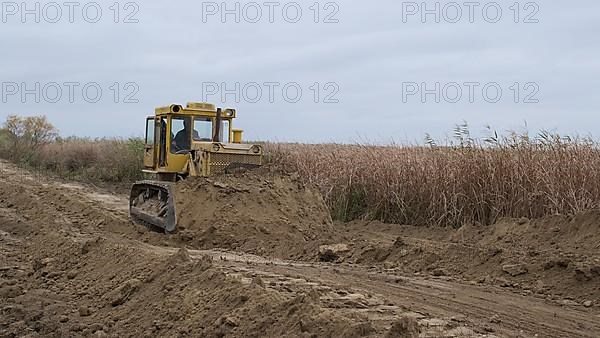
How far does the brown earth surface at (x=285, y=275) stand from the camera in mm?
5500

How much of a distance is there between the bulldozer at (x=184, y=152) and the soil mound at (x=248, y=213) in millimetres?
421

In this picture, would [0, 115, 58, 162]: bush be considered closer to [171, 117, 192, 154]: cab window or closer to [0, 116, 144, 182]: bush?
[0, 116, 144, 182]: bush

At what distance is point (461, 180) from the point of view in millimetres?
12242

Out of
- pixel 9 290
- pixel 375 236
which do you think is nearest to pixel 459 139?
pixel 375 236

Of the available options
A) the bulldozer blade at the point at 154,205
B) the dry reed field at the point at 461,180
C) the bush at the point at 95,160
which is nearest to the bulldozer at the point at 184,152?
the bulldozer blade at the point at 154,205

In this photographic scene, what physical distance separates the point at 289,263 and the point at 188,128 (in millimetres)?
4667

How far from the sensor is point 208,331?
221 inches

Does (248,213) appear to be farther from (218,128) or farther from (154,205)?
(218,128)

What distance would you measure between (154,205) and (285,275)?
5.44 metres

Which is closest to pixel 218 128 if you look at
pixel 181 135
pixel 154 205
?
pixel 181 135

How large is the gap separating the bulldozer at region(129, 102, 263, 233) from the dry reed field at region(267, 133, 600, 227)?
257 cm

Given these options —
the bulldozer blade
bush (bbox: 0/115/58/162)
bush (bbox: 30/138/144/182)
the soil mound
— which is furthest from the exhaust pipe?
bush (bbox: 0/115/58/162)

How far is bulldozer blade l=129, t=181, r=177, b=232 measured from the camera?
11.1 metres

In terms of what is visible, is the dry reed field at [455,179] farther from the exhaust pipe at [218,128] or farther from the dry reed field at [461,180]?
the exhaust pipe at [218,128]
